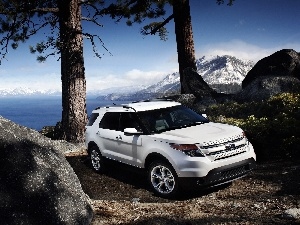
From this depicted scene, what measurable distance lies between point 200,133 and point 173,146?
0.69 metres

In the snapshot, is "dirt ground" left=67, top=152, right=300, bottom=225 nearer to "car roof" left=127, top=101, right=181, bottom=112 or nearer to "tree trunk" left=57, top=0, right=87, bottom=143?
"car roof" left=127, top=101, right=181, bottom=112

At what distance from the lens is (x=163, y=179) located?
700cm

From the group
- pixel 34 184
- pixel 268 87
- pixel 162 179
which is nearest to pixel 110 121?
pixel 162 179

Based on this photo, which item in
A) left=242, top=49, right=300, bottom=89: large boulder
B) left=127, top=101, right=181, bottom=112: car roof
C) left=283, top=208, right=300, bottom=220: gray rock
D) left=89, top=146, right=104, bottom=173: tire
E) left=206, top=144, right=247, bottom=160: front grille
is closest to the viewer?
left=283, top=208, right=300, bottom=220: gray rock

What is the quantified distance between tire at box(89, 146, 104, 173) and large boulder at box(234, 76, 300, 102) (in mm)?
10218

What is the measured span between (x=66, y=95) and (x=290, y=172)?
9135 millimetres

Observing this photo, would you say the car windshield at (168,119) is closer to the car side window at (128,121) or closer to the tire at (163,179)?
the car side window at (128,121)

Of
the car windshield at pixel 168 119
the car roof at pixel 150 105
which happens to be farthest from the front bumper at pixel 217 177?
the car roof at pixel 150 105

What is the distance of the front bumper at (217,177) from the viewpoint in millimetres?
6297

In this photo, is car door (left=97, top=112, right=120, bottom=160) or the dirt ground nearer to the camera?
the dirt ground

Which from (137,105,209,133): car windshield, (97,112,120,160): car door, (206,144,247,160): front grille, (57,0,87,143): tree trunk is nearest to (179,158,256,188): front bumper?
(206,144,247,160): front grille

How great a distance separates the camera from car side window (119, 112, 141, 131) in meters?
7.95

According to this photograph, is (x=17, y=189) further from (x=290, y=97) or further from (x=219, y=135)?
(x=290, y=97)

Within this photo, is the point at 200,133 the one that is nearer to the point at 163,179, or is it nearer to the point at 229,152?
the point at 229,152
